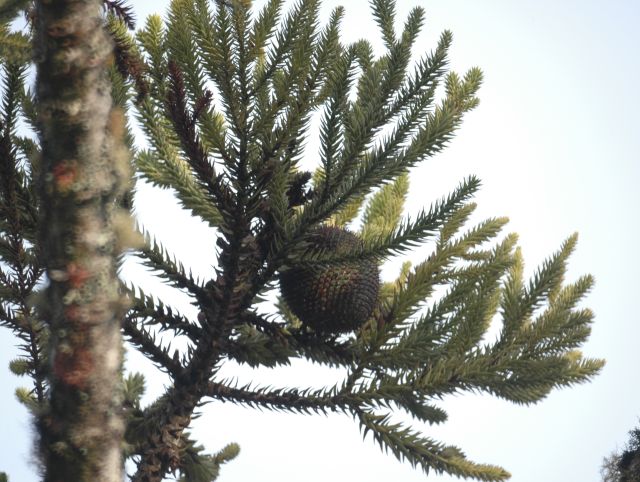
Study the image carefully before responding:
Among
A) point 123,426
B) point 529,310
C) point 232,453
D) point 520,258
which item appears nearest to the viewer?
point 123,426

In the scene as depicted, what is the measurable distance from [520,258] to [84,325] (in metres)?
2.44

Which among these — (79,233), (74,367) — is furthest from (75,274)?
(74,367)

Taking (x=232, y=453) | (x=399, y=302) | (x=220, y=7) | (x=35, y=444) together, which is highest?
(x=220, y=7)

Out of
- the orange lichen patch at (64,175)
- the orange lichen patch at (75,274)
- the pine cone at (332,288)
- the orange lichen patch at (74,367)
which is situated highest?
the pine cone at (332,288)

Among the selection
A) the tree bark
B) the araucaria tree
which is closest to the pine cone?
the araucaria tree

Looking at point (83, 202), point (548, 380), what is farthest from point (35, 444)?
point (548, 380)

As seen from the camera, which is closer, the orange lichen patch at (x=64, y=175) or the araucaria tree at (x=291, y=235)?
→ the orange lichen patch at (x=64, y=175)

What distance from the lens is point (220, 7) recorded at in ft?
9.11

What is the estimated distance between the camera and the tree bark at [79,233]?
154 centimetres

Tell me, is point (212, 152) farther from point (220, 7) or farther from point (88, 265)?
point (88, 265)

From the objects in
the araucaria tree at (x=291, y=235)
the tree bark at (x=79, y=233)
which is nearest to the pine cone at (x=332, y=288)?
the araucaria tree at (x=291, y=235)

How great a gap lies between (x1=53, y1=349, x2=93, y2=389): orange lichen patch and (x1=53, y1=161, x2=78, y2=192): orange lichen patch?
32 cm

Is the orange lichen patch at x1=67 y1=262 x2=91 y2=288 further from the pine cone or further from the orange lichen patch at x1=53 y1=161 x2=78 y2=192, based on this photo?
the pine cone

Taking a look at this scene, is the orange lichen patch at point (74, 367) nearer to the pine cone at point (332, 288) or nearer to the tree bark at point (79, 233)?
the tree bark at point (79, 233)
